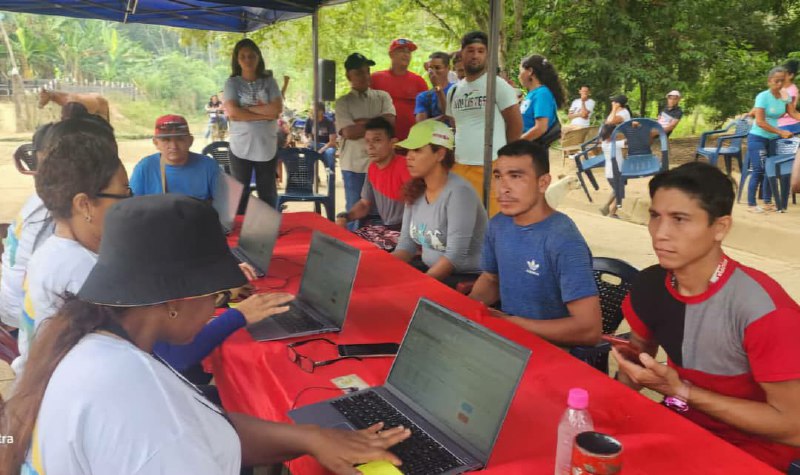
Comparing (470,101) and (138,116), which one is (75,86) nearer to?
(138,116)

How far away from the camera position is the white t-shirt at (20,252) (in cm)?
219

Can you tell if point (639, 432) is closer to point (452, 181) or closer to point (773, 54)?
point (452, 181)

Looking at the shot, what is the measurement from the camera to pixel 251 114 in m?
5.24

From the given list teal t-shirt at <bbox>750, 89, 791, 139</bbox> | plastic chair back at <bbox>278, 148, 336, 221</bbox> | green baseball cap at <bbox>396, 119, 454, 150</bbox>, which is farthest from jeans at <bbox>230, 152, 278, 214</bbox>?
teal t-shirt at <bbox>750, 89, 791, 139</bbox>

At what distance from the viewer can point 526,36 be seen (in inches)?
539

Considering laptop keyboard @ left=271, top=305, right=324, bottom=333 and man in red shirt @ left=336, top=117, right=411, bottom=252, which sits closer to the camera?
laptop keyboard @ left=271, top=305, right=324, bottom=333

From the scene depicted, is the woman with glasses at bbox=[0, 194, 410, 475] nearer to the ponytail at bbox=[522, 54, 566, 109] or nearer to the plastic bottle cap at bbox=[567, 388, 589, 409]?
the plastic bottle cap at bbox=[567, 388, 589, 409]

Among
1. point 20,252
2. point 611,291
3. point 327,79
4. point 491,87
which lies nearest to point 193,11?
point 327,79

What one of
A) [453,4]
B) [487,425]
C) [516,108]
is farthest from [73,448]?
[453,4]

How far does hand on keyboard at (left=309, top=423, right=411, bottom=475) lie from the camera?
1.32 metres

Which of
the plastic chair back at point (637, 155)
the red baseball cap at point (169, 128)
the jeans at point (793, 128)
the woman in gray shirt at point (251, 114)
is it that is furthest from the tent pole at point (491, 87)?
the jeans at point (793, 128)

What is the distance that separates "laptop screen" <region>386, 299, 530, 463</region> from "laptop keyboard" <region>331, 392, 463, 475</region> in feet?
0.18

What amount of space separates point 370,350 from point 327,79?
5.99 meters

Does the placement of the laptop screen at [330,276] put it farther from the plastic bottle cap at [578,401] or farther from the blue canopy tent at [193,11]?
the blue canopy tent at [193,11]
